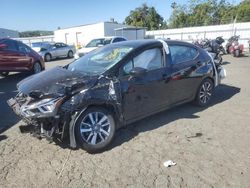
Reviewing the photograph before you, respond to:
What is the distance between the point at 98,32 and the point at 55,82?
29.4 metres

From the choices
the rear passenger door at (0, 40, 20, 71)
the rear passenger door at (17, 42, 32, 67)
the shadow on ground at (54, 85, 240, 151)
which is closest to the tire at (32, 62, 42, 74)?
the rear passenger door at (17, 42, 32, 67)

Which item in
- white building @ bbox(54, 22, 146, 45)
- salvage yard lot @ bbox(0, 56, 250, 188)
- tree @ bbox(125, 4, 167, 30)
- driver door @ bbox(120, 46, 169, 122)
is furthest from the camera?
tree @ bbox(125, 4, 167, 30)

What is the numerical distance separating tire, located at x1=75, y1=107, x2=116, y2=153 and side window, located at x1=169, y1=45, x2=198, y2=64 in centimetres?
205

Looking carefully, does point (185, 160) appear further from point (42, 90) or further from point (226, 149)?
point (42, 90)

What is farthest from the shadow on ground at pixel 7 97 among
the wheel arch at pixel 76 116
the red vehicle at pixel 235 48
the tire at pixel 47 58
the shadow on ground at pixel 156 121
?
the red vehicle at pixel 235 48

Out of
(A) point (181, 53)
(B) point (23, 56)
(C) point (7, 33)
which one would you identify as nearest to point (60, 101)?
(A) point (181, 53)

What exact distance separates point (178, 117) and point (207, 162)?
6.33 ft

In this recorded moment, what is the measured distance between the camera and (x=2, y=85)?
33.2 feet

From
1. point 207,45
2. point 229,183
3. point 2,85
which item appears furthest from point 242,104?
point 207,45

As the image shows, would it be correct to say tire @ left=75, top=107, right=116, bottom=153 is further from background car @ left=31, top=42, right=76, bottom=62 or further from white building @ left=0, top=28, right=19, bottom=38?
white building @ left=0, top=28, right=19, bottom=38

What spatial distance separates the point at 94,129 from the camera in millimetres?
4375

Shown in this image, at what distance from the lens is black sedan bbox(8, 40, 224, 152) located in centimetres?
410

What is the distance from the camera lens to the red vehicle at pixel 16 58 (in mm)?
10609

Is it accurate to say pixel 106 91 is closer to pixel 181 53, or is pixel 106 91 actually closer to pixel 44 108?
pixel 44 108
